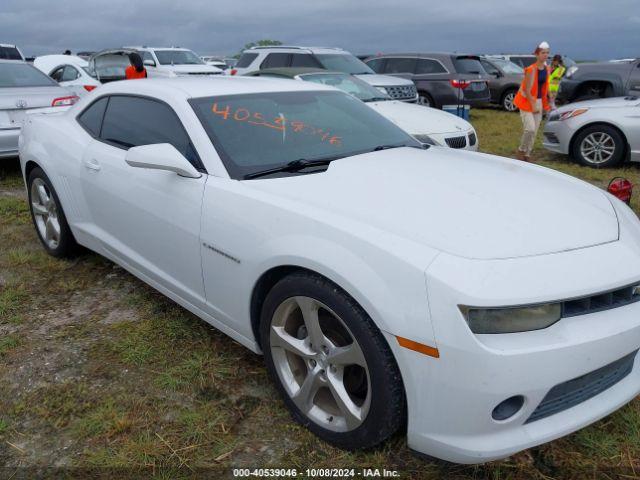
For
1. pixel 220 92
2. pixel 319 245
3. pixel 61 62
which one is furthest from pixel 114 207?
pixel 61 62

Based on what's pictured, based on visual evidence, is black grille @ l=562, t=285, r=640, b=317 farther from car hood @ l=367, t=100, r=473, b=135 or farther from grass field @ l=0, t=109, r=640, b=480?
car hood @ l=367, t=100, r=473, b=135

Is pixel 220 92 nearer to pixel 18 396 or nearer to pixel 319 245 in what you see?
pixel 319 245

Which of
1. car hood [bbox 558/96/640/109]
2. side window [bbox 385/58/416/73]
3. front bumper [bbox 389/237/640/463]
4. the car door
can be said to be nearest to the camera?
front bumper [bbox 389/237/640/463]

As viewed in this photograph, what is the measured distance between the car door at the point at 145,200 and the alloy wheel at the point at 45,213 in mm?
736

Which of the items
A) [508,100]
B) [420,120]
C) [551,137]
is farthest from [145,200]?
[508,100]

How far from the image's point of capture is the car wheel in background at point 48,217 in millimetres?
4059

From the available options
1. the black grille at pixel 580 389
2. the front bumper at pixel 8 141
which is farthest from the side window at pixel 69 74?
the black grille at pixel 580 389

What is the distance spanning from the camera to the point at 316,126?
3154 millimetres

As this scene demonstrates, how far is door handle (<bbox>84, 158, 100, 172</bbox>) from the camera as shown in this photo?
3.42 meters

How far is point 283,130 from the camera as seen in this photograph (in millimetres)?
3004

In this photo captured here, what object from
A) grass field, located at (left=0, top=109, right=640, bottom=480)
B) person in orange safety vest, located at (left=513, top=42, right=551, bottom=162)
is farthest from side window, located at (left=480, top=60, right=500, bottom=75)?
grass field, located at (left=0, top=109, right=640, bottom=480)

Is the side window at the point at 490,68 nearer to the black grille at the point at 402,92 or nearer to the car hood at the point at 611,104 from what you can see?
the black grille at the point at 402,92

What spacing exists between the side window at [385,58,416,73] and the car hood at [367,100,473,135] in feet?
21.9

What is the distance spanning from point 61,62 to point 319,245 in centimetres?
1301
